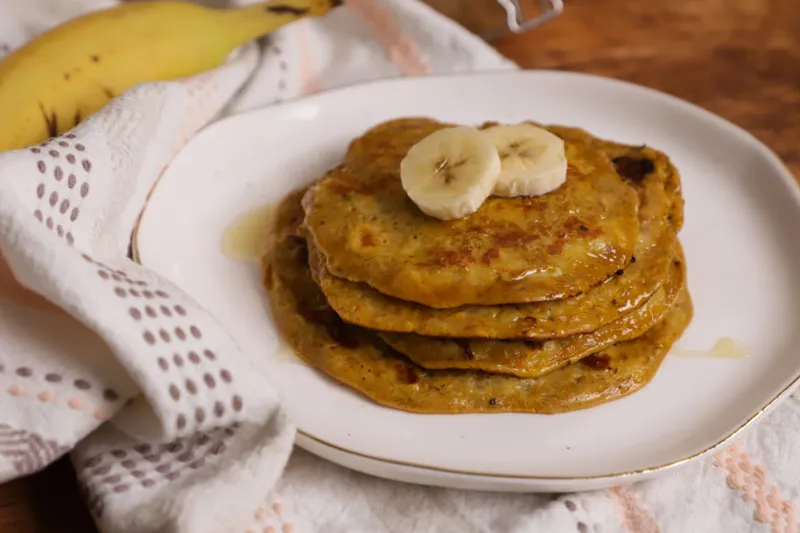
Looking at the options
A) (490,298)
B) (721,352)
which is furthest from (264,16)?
(721,352)

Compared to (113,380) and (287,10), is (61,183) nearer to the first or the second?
(113,380)

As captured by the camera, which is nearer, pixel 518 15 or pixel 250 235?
pixel 250 235

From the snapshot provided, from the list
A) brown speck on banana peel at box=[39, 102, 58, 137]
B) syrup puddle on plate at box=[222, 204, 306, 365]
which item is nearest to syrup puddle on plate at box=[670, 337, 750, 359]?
syrup puddle on plate at box=[222, 204, 306, 365]

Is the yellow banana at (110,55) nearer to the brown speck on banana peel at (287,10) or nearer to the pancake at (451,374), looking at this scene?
the brown speck on banana peel at (287,10)

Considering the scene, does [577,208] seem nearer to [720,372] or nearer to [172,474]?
[720,372]

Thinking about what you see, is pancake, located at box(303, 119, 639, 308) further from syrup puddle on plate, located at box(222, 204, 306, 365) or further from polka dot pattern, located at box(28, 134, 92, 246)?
polka dot pattern, located at box(28, 134, 92, 246)
